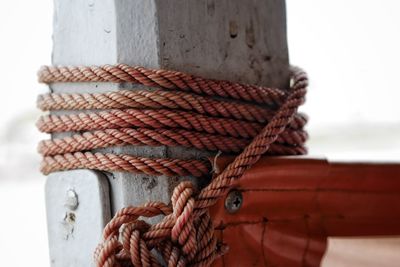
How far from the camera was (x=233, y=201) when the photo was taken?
37.1 inches

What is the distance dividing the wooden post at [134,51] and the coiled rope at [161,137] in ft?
0.09

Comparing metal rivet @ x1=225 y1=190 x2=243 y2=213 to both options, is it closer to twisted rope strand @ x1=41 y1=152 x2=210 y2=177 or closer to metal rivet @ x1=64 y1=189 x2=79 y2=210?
twisted rope strand @ x1=41 y1=152 x2=210 y2=177

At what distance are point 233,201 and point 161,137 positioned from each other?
18cm

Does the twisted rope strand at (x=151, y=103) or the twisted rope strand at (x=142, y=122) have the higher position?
the twisted rope strand at (x=151, y=103)

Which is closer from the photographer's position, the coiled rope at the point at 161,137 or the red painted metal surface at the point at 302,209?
the coiled rope at the point at 161,137

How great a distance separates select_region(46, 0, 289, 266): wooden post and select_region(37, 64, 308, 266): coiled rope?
0.09 ft

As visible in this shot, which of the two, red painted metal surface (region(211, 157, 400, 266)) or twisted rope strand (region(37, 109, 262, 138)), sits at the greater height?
twisted rope strand (region(37, 109, 262, 138))

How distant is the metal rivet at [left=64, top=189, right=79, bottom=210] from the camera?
3.06 feet

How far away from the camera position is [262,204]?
978mm

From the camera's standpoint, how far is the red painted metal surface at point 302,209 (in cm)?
96

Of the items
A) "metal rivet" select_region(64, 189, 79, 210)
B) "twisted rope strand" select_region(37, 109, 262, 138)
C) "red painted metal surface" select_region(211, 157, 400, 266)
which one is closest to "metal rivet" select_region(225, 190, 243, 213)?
"red painted metal surface" select_region(211, 157, 400, 266)

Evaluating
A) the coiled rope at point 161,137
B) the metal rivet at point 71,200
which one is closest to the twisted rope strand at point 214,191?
the coiled rope at point 161,137

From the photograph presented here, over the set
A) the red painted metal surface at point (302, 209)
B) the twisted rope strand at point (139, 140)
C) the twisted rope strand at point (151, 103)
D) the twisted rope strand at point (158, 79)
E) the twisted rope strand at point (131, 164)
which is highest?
the twisted rope strand at point (158, 79)

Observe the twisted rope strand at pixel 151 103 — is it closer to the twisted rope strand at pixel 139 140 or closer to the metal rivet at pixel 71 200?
the twisted rope strand at pixel 139 140
